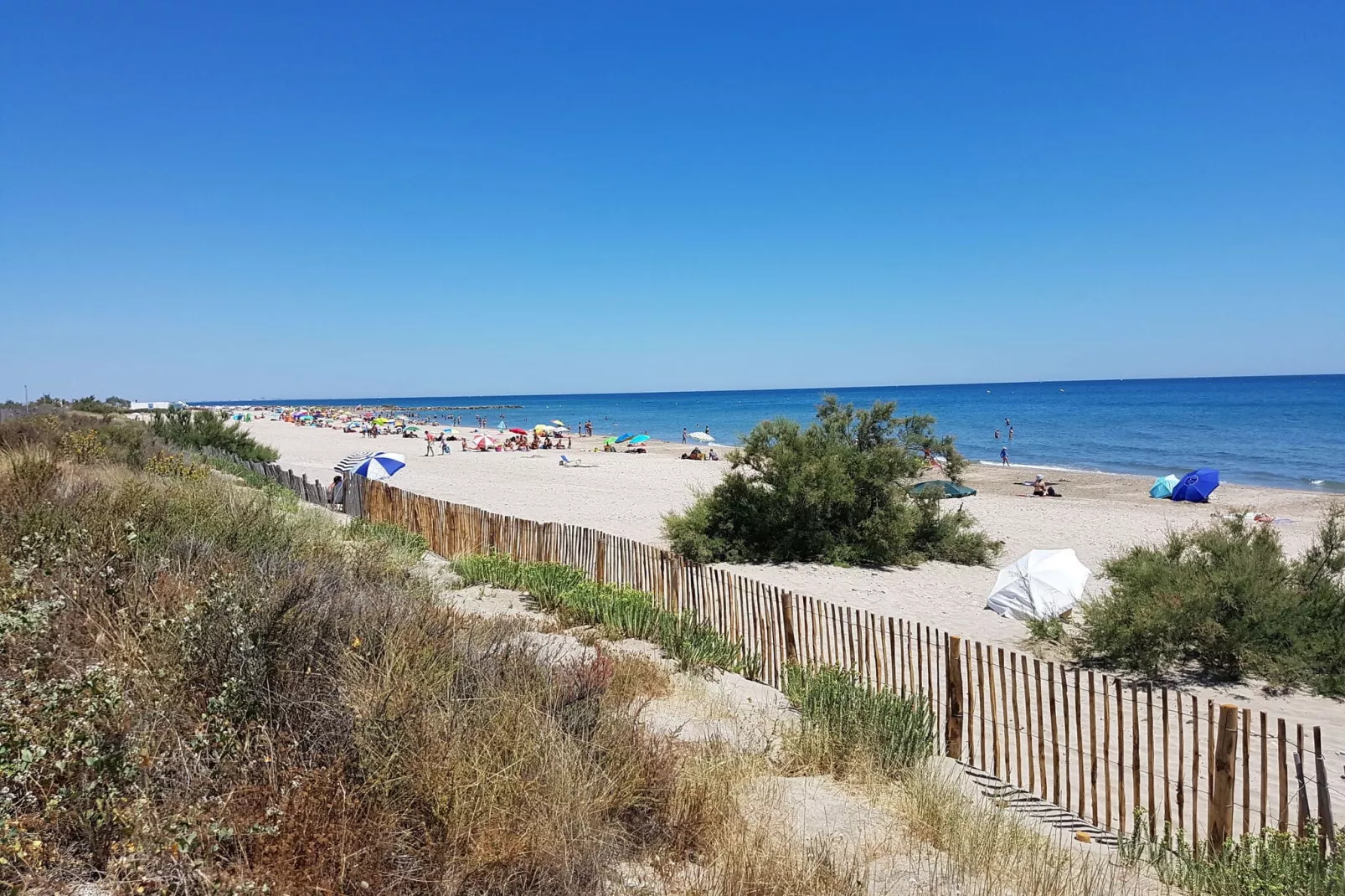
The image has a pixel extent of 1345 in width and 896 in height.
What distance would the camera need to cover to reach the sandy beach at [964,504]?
37.8ft

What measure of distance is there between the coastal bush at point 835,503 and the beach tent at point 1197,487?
44.7 ft

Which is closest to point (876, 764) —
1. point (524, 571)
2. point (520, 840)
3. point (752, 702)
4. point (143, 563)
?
point (752, 702)

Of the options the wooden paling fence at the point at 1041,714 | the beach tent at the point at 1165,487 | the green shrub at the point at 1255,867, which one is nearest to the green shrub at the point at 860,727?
the wooden paling fence at the point at 1041,714

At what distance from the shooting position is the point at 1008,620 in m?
11.2

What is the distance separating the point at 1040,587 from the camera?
1109 centimetres

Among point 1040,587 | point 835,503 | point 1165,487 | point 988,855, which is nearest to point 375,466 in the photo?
point 835,503

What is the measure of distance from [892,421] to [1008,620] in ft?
16.7

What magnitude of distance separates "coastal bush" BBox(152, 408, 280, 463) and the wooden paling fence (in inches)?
552

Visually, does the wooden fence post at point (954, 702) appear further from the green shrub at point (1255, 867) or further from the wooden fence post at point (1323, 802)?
the wooden fence post at point (1323, 802)

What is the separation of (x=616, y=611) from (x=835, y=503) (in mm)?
7375

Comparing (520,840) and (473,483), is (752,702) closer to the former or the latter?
(520,840)

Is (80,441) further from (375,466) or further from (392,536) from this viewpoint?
(375,466)

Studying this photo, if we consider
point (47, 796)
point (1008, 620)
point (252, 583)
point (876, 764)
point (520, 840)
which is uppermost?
point (252, 583)

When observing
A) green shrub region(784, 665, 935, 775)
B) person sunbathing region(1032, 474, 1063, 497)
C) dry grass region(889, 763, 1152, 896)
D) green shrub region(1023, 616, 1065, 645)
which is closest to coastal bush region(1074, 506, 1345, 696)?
green shrub region(1023, 616, 1065, 645)
